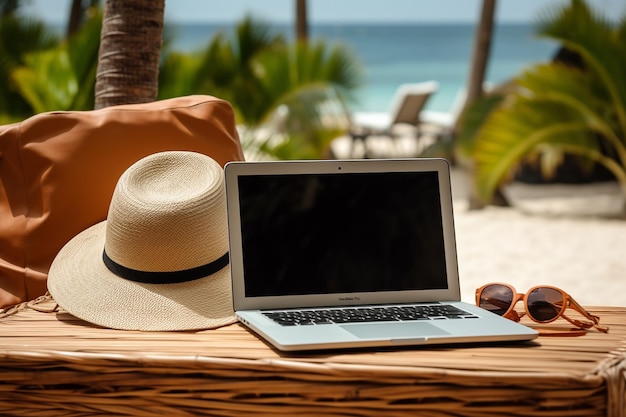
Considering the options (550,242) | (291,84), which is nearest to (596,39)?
(550,242)

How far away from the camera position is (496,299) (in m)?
2.19

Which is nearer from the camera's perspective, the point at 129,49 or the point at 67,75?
the point at 129,49

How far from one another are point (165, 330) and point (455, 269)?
0.75 m

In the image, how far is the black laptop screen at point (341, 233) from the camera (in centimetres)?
211

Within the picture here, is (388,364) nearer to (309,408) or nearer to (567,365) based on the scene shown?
(309,408)

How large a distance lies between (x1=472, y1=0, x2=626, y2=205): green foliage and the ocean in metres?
29.3

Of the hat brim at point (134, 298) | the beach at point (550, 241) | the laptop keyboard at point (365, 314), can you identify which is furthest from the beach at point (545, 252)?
the hat brim at point (134, 298)

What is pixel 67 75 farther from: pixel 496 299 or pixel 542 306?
pixel 542 306

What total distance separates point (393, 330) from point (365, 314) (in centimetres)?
16

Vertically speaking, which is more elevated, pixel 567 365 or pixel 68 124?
pixel 68 124

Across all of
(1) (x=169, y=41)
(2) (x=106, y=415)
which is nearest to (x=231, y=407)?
(2) (x=106, y=415)

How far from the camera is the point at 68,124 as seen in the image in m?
2.57

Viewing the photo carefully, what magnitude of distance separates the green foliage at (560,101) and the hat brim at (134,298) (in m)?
6.30

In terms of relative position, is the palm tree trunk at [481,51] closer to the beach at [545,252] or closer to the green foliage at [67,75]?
the beach at [545,252]
